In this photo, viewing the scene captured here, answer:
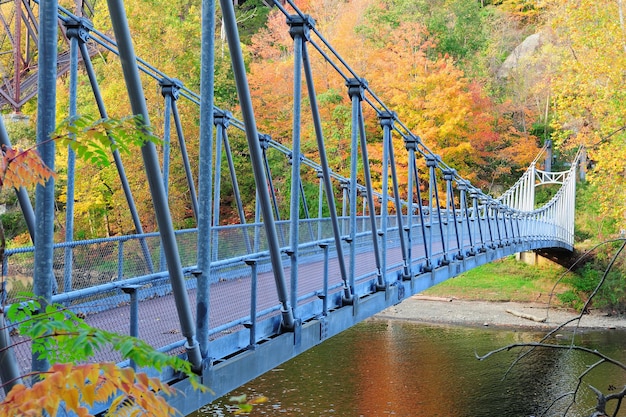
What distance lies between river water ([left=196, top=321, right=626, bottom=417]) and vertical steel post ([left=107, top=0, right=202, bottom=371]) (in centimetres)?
859

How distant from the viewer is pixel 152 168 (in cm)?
339

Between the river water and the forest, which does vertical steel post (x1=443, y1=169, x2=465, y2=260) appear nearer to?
the river water

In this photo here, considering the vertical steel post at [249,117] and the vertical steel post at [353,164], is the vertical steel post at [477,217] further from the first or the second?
the vertical steel post at [249,117]

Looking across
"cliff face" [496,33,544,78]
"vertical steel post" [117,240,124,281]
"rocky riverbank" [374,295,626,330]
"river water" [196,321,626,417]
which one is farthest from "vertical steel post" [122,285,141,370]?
"cliff face" [496,33,544,78]

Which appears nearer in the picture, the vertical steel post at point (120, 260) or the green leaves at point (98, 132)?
the green leaves at point (98, 132)

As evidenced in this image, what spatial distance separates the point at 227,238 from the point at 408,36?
19.3 meters

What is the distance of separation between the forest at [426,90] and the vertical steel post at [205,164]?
13589mm

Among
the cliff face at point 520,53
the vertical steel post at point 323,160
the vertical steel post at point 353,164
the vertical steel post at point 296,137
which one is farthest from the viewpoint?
the cliff face at point 520,53

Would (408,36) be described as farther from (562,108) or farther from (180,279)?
(180,279)

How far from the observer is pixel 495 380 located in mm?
14969

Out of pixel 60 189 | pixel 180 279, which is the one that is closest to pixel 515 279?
pixel 60 189

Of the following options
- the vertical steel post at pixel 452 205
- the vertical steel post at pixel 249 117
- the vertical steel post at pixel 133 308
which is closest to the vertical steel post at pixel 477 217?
the vertical steel post at pixel 452 205

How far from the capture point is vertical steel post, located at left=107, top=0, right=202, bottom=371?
10.1 feet

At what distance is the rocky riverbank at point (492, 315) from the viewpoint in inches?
854
